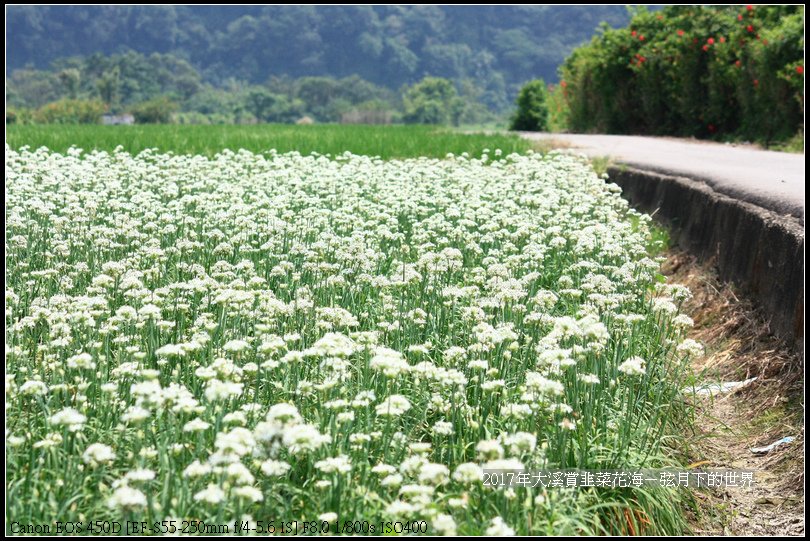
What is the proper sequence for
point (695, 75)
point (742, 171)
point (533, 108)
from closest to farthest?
point (742, 171)
point (695, 75)
point (533, 108)

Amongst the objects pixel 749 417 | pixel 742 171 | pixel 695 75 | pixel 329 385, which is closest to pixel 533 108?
pixel 695 75

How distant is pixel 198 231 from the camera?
7.72 meters

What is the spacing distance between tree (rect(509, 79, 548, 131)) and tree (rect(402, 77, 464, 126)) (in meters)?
91.7

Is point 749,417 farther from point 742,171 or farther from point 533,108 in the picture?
point 533,108

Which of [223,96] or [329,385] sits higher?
[223,96]

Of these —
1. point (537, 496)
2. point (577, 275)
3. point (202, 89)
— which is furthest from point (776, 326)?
point (202, 89)

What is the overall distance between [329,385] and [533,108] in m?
34.0

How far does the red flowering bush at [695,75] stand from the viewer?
17.7 m

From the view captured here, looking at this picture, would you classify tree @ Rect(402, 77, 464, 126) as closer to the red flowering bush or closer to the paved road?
the red flowering bush

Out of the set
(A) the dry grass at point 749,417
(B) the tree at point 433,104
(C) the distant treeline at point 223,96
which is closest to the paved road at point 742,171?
(A) the dry grass at point 749,417

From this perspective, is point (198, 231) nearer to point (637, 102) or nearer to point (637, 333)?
point (637, 333)

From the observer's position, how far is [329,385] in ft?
11.7

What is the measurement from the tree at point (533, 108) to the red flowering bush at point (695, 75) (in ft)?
13.7

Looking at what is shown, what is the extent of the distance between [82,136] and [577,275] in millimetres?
14036
